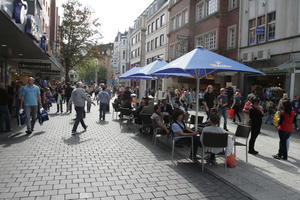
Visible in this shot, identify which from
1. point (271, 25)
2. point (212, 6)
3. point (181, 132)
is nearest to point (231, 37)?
point (212, 6)

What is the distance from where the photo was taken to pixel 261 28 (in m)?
18.9

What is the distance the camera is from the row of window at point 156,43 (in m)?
40.3

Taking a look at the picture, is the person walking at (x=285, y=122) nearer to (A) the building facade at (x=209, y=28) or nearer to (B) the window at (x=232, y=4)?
(A) the building facade at (x=209, y=28)

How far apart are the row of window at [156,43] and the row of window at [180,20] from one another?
4629mm

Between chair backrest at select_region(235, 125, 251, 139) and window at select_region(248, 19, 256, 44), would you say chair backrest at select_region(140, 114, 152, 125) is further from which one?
window at select_region(248, 19, 256, 44)

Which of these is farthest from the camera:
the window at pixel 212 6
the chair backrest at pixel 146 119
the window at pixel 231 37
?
the window at pixel 212 6

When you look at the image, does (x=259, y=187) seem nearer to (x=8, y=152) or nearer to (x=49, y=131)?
(x=8, y=152)

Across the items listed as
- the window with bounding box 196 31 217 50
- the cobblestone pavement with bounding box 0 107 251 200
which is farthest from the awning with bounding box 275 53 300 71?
the cobblestone pavement with bounding box 0 107 251 200

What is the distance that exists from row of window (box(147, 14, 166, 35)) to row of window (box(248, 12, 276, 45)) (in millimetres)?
21374

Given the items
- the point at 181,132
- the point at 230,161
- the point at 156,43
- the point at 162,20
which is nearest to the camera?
the point at 230,161

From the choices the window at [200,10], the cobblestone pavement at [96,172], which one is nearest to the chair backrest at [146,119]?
the cobblestone pavement at [96,172]

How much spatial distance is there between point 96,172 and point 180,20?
3011 centimetres

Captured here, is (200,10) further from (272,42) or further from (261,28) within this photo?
(272,42)

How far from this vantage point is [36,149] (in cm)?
698
